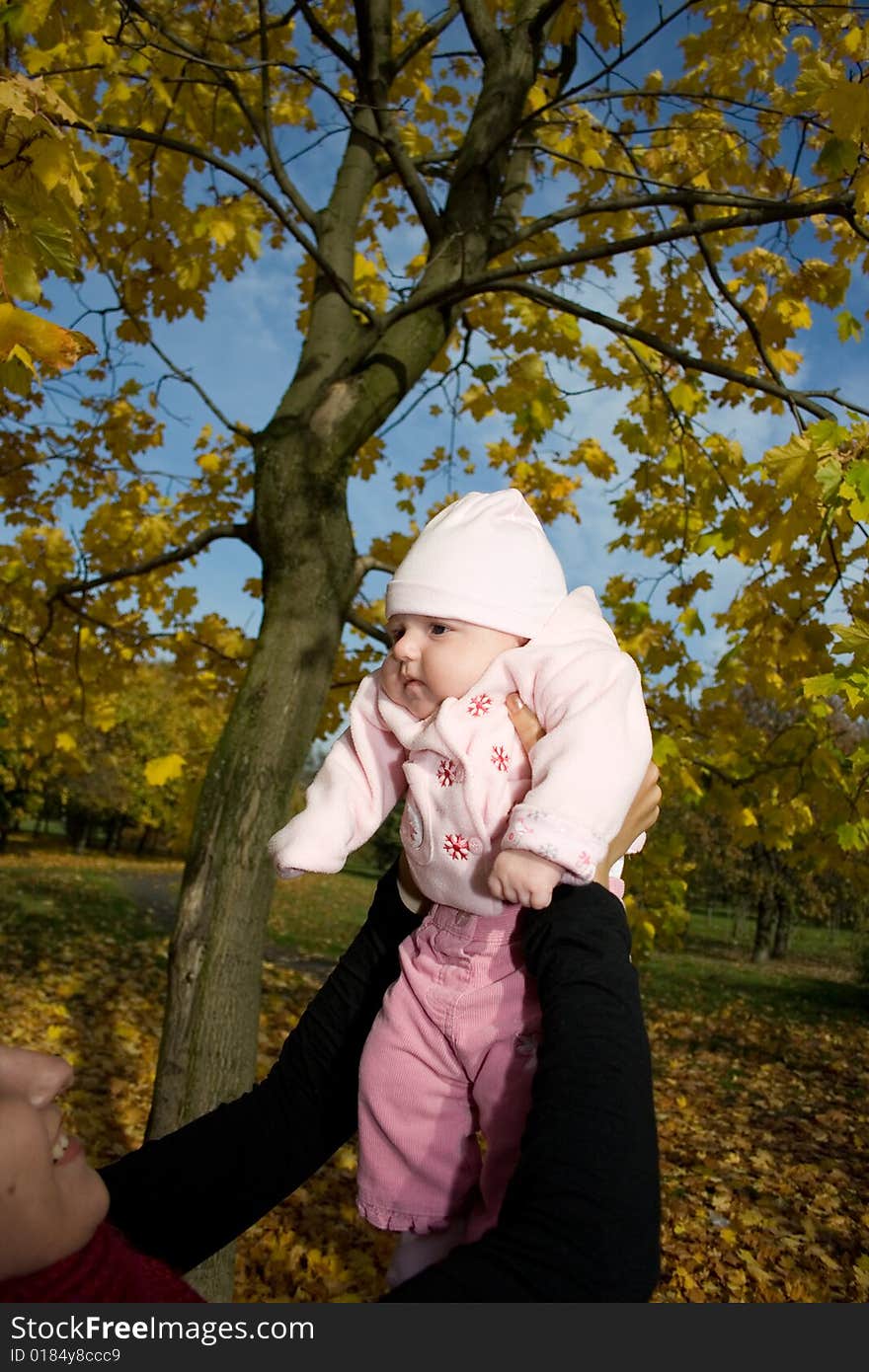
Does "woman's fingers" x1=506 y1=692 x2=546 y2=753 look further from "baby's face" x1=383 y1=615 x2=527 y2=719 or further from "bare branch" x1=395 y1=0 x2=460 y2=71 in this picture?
"bare branch" x1=395 y1=0 x2=460 y2=71

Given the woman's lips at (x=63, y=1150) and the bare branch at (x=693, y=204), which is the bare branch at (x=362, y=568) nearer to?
the bare branch at (x=693, y=204)

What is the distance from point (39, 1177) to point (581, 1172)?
530mm

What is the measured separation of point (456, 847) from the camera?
1.35 m

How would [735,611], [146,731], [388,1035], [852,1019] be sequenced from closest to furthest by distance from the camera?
[388,1035], [735,611], [852,1019], [146,731]

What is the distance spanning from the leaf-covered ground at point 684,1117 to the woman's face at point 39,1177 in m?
3.60

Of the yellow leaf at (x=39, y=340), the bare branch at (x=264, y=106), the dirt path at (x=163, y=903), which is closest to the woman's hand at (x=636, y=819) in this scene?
the yellow leaf at (x=39, y=340)

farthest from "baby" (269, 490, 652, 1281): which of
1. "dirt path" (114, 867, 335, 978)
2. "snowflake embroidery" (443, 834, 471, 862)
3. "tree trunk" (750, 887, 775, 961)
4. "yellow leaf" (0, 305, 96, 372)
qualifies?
"tree trunk" (750, 887, 775, 961)

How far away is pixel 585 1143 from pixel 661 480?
17.2 ft

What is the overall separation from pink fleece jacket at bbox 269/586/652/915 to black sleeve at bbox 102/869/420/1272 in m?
0.17

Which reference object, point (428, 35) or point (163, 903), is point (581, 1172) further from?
point (163, 903)

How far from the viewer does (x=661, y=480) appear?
5.64 metres

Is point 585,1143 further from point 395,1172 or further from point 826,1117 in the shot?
point 826,1117

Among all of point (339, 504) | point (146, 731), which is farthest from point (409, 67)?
point (146, 731)

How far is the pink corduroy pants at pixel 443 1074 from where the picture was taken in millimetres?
1264
